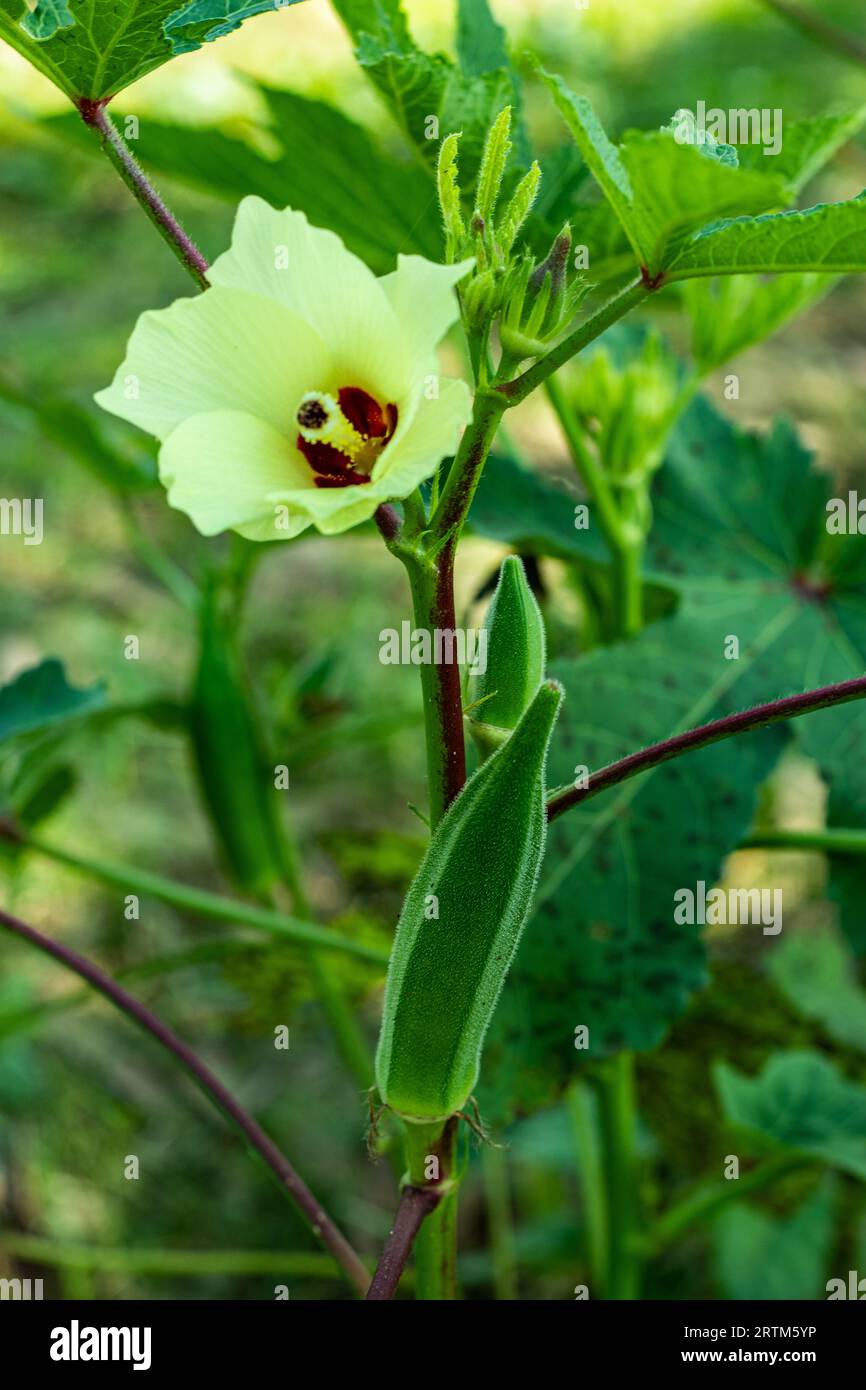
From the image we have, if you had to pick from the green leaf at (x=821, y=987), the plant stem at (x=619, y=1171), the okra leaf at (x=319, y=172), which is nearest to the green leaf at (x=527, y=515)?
the okra leaf at (x=319, y=172)

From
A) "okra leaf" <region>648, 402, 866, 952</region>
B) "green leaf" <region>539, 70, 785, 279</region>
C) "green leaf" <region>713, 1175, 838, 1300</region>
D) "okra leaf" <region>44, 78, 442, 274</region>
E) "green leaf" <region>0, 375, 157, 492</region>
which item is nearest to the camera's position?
"green leaf" <region>539, 70, 785, 279</region>

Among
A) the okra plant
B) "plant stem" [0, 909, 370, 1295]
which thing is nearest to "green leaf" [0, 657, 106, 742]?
the okra plant

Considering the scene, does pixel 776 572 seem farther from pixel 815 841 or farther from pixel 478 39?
pixel 478 39

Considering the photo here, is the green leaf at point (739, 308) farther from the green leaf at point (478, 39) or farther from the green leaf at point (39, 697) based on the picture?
the green leaf at point (39, 697)

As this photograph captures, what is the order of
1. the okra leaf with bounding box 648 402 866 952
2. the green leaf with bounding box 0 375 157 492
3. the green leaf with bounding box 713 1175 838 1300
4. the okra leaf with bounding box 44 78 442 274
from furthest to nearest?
the green leaf with bounding box 713 1175 838 1300 < the green leaf with bounding box 0 375 157 492 < the okra leaf with bounding box 648 402 866 952 < the okra leaf with bounding box 44 78 442 274

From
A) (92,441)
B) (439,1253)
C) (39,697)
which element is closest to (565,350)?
(439,1253)

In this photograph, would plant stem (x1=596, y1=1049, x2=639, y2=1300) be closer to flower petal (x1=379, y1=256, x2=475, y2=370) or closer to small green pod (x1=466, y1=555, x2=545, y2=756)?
small green pod (x1=466, y1=555, x2=545, y2=756)
